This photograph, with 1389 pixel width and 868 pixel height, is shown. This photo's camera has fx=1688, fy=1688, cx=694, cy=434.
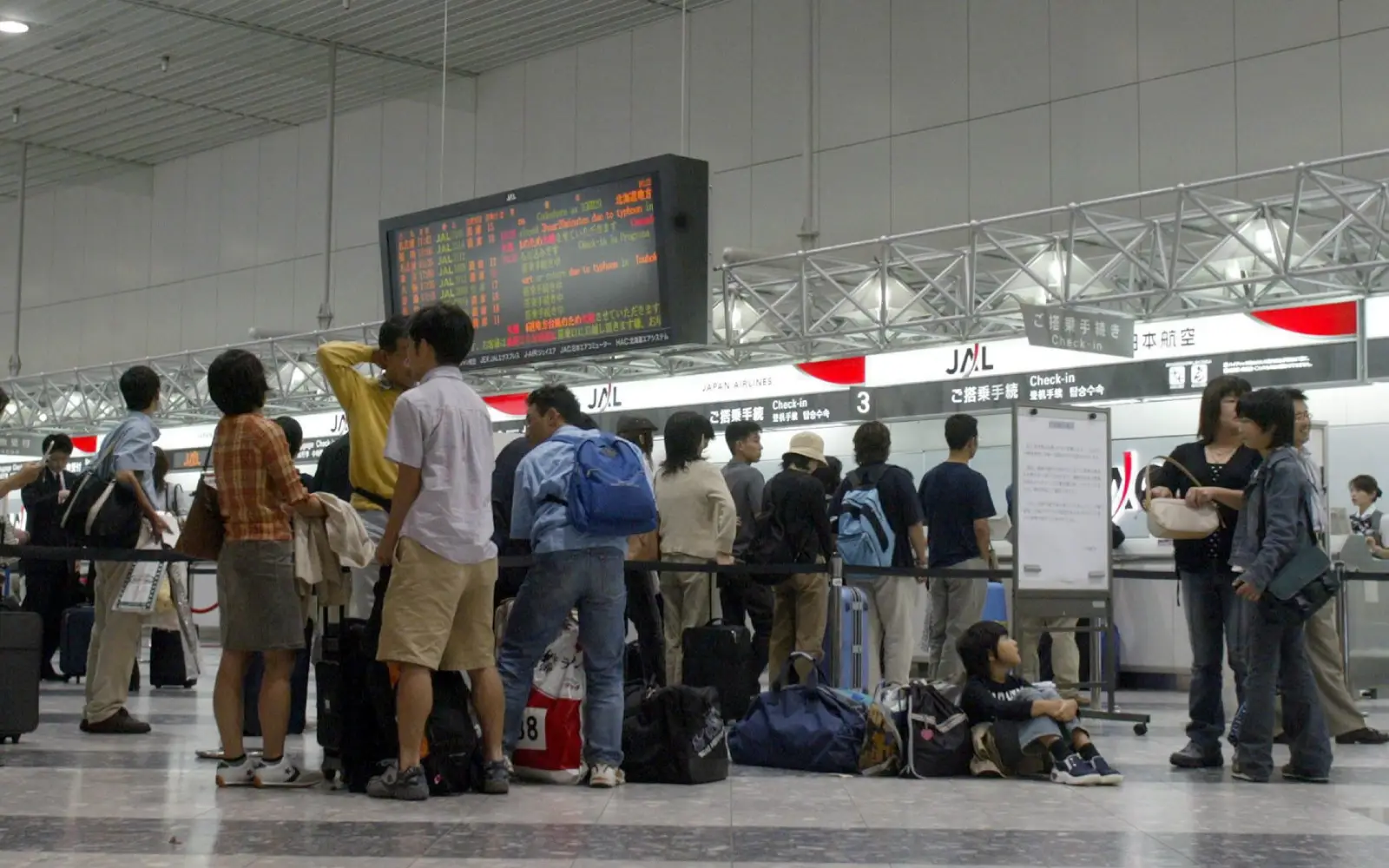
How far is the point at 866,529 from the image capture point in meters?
8.51

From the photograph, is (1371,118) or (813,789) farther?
(1371,118)

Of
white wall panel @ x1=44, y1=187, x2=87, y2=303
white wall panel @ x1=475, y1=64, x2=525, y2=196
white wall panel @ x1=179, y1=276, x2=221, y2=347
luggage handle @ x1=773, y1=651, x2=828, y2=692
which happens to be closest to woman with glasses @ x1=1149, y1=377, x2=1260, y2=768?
luggage handle @ x1=773, y1=651, x2=828, y2=692

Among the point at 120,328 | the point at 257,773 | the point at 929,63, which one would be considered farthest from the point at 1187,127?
the point at 120,328

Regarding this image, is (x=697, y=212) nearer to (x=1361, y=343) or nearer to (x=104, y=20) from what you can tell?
(x=1361, y=343)

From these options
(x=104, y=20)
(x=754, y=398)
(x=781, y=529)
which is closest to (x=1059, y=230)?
(x=754, y=398)

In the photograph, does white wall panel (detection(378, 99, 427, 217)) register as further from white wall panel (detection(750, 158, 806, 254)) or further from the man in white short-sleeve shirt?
the man in white short-sleeve shirt

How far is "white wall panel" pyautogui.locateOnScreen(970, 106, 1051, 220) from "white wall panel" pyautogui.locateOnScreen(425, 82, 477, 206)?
6318mm

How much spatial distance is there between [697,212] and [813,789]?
5624mm

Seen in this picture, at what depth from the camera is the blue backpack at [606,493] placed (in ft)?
18.4

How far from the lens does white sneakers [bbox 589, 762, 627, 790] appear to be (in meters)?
5.65

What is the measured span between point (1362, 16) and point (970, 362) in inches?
185

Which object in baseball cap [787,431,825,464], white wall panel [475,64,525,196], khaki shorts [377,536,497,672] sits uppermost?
white wall panel [475,64,525,196]

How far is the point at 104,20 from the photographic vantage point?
16469mm

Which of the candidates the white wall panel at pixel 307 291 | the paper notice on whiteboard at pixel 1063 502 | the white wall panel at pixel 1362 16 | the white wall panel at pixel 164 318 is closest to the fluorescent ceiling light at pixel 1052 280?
the white wall panel at pixel 1362 16
